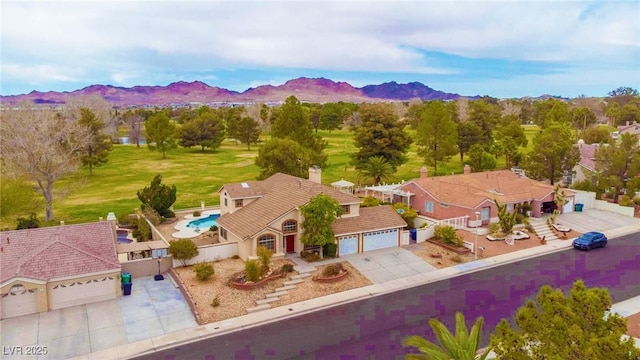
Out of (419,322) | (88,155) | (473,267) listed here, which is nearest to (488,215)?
(473,267)

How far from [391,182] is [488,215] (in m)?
15.5

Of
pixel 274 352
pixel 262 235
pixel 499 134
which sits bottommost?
pixel 274 352

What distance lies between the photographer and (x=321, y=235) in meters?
30.3

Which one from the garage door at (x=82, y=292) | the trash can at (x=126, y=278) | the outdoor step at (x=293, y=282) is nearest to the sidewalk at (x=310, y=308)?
the outdoor step at (x=293, y=282)

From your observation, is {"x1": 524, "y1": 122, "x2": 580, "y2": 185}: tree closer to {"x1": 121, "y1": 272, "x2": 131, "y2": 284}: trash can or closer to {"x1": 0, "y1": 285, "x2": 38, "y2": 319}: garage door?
{"x1": 121, "y1": 272, "x2": 131, "y2": 284}: trash can

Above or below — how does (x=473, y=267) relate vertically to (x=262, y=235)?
below

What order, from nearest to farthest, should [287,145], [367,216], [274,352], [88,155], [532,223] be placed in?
[274,352] → [367,216] → [532,223] → [287,145] → [88,155]

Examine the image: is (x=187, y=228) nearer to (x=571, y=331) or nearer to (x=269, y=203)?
(x=269, y=203)

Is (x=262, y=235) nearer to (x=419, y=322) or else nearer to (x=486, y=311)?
(x=419, y=322)

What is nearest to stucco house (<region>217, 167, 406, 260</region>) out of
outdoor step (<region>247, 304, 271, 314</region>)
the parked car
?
outdoor step (<region>247, 304, 271, 314</region>)

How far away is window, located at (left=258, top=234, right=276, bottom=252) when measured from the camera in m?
30.9

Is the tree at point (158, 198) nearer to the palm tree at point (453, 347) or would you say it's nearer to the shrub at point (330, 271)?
the shrub at point (330, 271)

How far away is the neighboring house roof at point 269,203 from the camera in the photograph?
31.4 m

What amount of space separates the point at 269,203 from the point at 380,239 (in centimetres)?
871
